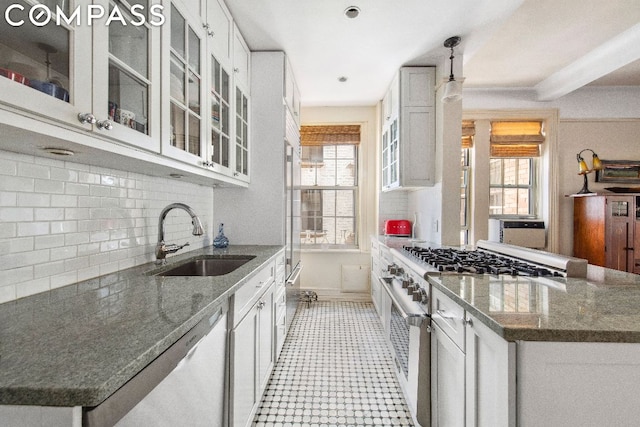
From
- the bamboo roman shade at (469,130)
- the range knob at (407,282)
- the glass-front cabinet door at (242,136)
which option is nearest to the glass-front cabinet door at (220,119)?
the glass-front cabinet door at (242,136)

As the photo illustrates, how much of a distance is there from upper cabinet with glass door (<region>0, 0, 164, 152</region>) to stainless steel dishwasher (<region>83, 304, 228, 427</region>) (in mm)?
695

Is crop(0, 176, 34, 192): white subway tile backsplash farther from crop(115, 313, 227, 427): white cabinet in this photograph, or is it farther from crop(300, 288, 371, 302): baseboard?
crop(300, 288, 371, 302): baseboard

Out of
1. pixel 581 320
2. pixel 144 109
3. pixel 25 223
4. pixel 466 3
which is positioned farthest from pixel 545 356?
pixel 466 3

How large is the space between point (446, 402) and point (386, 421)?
23.1 inches

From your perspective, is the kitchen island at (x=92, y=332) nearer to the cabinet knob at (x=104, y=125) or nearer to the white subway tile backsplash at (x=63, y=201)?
the white subway tile backsplash at (x=63, y=201)

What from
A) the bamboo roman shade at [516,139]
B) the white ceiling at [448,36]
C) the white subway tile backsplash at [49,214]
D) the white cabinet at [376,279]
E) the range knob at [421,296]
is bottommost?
the white cabinet at [376,279]

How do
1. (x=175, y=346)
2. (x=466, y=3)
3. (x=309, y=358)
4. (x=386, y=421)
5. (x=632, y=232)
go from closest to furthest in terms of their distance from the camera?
(x=175, y=346), (x=386, y=421), (x=466, y=3), (x=309, y=358), (x=632, y=232)

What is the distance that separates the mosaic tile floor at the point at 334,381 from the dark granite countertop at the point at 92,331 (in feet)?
3.47

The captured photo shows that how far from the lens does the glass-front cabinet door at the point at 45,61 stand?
2.34ft

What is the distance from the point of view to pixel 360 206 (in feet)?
13.4

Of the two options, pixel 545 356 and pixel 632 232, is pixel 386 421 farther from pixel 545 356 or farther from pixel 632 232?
pixel 632 232

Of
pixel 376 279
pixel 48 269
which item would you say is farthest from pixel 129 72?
pixel 376 279

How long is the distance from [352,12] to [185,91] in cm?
134

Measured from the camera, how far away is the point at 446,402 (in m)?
1.29
